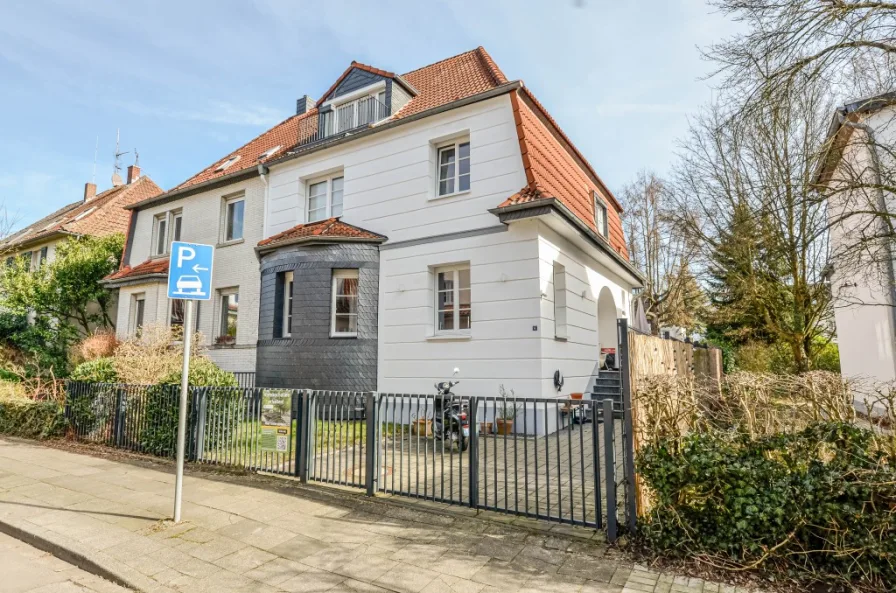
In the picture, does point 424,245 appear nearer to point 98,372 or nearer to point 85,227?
point 98,372

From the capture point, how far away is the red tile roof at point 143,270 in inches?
676

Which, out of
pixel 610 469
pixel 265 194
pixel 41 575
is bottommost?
pixel 41 575

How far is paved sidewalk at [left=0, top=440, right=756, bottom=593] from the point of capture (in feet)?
12.6

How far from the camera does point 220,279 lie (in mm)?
16375

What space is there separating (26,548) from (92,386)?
582 cm

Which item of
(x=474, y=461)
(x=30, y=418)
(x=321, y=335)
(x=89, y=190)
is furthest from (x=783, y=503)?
(x=89, y=190)

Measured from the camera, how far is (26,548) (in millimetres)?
4875

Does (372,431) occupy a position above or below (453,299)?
below

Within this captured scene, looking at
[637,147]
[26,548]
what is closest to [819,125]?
[637,147]

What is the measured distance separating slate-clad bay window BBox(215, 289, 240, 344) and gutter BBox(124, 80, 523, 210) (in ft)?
12.7

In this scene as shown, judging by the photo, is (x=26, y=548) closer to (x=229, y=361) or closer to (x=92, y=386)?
(x=92, y=386)

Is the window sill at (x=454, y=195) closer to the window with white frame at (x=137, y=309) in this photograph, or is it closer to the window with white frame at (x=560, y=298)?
the window with white frame at (x=560, y=298)

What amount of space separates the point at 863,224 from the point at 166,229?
2113 cm

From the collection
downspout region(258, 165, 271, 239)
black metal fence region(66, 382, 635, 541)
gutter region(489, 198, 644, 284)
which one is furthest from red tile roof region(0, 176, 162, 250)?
gutter region(489, 198, 644, 284)
